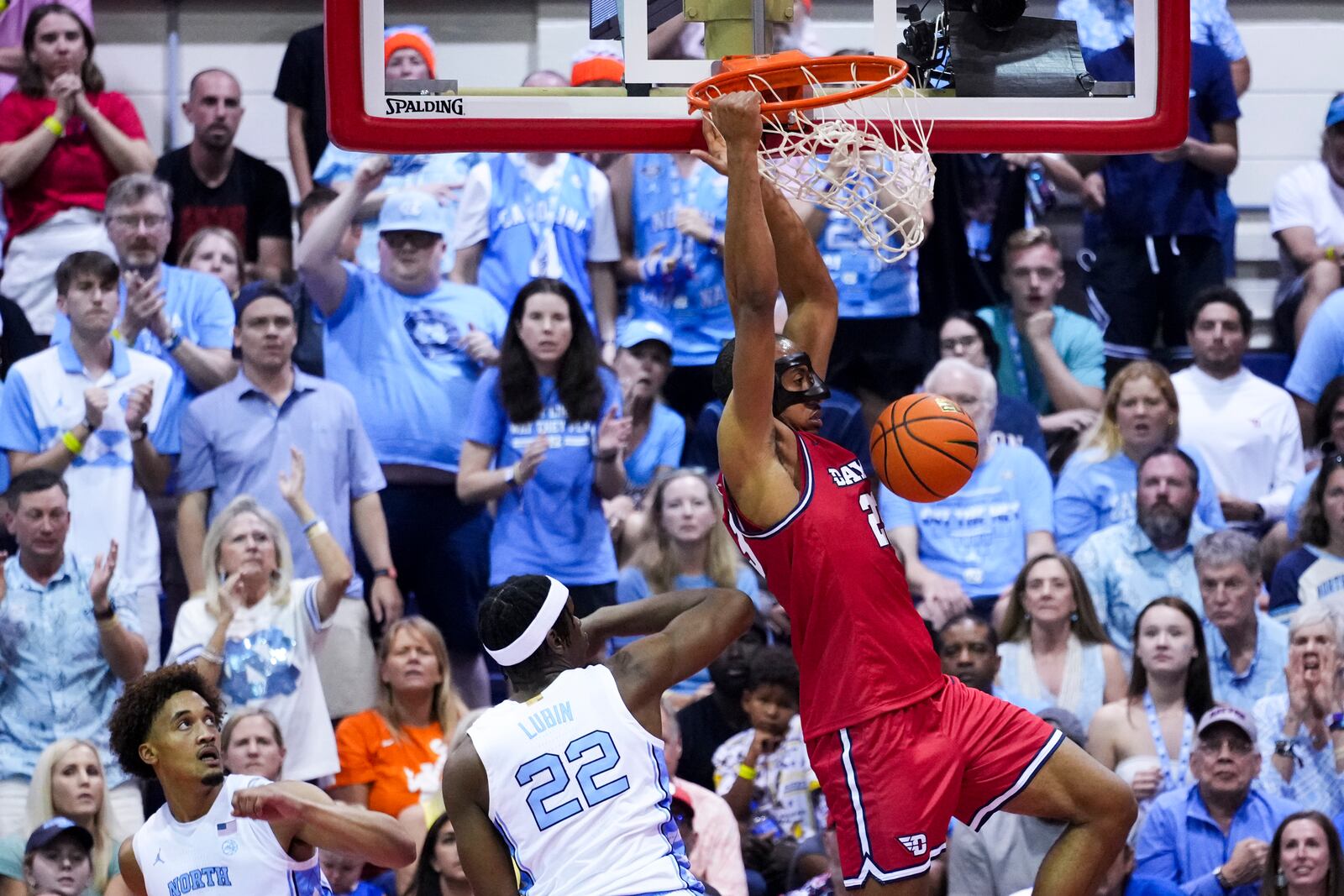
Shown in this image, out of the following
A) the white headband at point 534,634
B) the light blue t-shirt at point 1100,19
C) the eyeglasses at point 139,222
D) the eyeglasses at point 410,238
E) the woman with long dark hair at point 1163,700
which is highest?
the light blue t-shirt at point 1100,19

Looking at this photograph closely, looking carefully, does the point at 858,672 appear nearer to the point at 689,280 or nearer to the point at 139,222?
the point at 689,280

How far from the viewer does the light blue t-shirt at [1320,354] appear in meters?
9.29

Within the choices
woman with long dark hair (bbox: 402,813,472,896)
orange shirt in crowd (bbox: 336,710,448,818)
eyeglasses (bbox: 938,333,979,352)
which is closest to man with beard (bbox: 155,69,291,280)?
orange shirt in crowd (bbox: 336,710,448,818)

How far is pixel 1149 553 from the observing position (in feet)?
28.0

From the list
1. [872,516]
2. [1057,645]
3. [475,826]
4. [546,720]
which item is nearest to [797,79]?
[872,516]

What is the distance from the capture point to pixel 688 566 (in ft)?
27.8

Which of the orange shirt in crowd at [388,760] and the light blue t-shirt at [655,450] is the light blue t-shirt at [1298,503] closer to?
the light blue t-shirt at [655,450]

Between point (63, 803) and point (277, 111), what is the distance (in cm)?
511

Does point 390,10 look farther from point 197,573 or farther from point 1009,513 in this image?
point 1009,513

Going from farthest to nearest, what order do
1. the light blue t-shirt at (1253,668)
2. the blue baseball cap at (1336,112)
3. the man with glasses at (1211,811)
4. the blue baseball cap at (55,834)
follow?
the blue baseball cap at (1336,112) → the light blue t-shirt at (1253,668) → the man with glasses at (1211,811) → the blue baseball cap at (55,834)

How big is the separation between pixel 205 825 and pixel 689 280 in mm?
4597

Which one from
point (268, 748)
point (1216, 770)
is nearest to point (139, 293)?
point (268, 748)

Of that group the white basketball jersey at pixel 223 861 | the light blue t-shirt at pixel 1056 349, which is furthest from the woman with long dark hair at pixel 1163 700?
the white basketball jersey at pixel 223 861

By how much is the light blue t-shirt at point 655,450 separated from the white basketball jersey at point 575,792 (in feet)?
13.6
